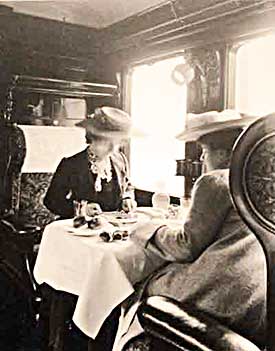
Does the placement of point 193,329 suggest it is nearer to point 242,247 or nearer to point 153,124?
point 242,247

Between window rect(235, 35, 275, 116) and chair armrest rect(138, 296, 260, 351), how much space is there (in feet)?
4.14

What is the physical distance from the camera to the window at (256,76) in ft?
7.83

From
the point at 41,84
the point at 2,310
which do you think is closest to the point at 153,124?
the point at 41,84

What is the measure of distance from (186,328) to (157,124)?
190 centimetres

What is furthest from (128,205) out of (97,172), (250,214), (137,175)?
(250,214)

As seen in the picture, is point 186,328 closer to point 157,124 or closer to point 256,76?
point 256,76

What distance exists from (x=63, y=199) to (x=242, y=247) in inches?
64.8

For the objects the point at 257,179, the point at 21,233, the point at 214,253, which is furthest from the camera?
the point at 21,233

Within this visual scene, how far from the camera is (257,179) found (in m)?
1.14

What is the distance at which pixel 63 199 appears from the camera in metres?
3.00

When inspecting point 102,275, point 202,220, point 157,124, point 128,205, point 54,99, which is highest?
point 54,99

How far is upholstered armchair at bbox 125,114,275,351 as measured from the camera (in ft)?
3.70

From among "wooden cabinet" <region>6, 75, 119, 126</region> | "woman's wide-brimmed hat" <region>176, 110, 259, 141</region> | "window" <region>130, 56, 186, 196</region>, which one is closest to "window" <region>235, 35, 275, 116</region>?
"window" <region>130, 56, 186, 196</region>

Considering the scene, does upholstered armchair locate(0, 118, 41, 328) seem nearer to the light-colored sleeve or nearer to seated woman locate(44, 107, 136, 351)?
seated woman locate(44, 107, 136, 351)
